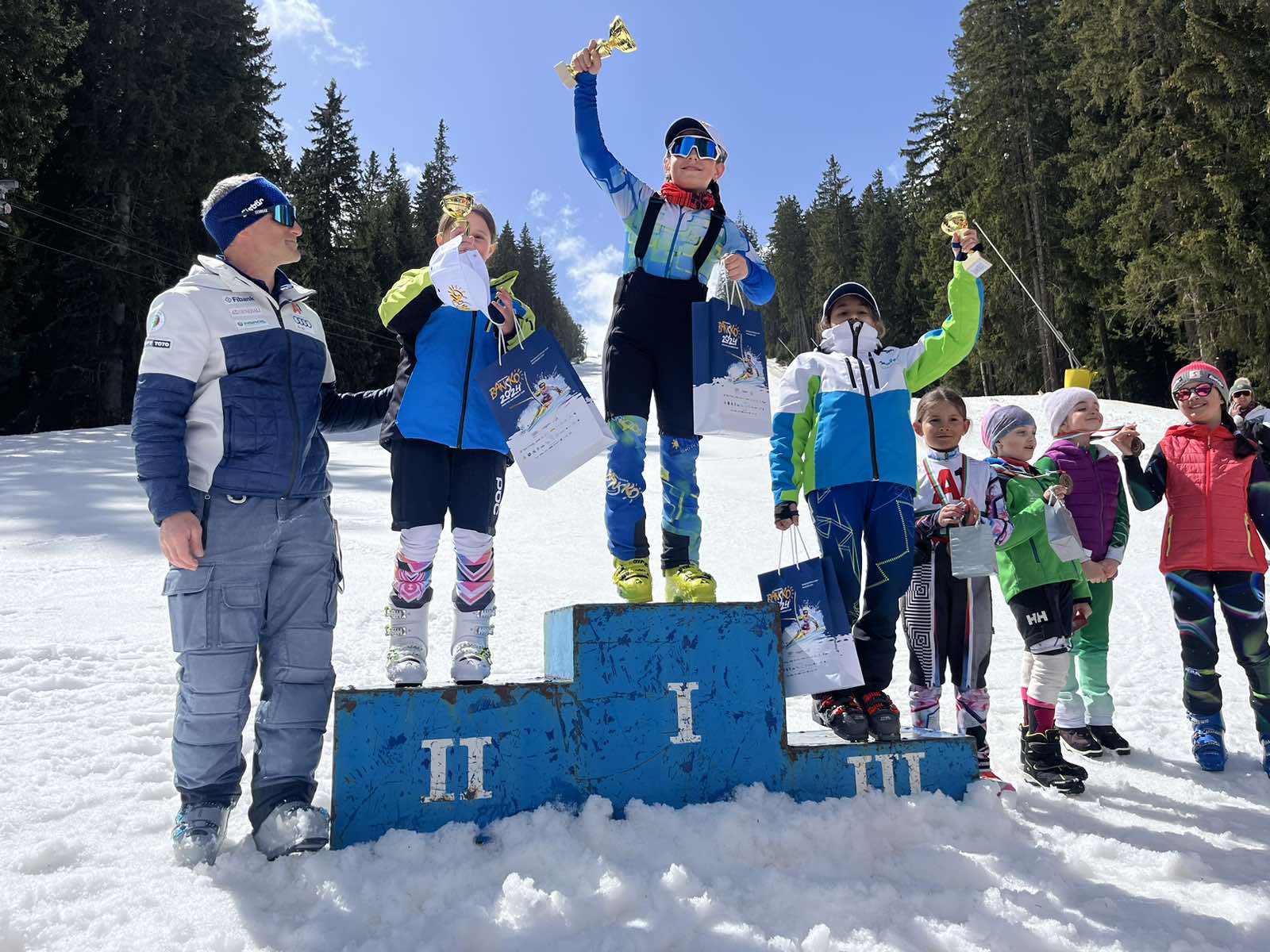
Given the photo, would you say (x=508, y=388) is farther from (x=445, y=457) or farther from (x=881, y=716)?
(x=881, y=716)

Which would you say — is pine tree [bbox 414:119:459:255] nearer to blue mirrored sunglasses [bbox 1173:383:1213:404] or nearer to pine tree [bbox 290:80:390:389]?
pine tree [bbox 290:80:390:389]

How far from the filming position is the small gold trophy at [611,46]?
363 centimetres

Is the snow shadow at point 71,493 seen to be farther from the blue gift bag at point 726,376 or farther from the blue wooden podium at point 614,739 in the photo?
the blue gift bag at point 726,376

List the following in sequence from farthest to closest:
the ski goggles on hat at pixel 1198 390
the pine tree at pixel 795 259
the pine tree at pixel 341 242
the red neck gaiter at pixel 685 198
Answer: the pine tree at pixel 795 259 < the pine tree at pixel 341 242 < the ski goggles on hat at pixel 1198 390 < the red neck gaiter at pixel 685 198

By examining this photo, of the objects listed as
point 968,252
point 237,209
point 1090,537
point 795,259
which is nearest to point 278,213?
point 237,209

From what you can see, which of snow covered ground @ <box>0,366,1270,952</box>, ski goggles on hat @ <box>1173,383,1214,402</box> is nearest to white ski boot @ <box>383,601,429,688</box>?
snow covered ground @ <box>0,366,1270,952</box>

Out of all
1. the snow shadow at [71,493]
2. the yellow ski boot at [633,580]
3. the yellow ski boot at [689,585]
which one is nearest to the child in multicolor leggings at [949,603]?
the yellow ski boot at [689,585]

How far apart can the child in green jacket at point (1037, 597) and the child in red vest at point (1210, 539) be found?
52 centimetres

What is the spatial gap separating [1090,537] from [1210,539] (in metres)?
0.53

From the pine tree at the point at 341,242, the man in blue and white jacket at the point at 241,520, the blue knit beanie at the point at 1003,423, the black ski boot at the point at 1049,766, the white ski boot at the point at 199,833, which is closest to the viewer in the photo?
the white ski boot at the point at 199,833

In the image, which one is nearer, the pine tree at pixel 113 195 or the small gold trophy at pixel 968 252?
the small gold trophy at pixel 968 252

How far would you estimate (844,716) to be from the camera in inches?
130

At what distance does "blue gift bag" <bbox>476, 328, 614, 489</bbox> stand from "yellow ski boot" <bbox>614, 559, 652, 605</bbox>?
65 centimetres

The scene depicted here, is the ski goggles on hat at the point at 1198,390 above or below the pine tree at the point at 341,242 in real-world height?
below
